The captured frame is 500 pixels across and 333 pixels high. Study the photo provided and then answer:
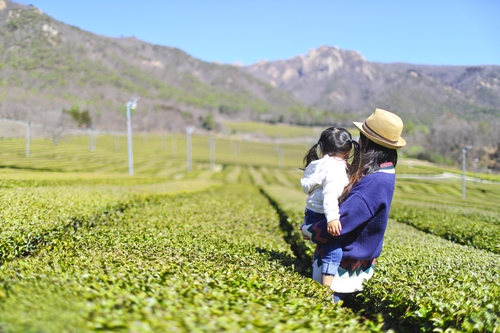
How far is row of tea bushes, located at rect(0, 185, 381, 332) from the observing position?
2.65 meters

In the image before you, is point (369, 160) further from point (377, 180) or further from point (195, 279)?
point (195, 279)

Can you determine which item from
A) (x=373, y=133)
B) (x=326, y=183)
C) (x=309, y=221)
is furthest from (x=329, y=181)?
(x=373, y=133)

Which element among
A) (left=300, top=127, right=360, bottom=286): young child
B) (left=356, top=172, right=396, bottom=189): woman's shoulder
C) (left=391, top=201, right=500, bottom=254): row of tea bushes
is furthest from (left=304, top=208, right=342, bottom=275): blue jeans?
(left=391, top=201, right=500, bottom=254): row of tea bushes

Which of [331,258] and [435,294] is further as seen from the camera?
[331,258]

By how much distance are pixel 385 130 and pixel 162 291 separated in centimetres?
313

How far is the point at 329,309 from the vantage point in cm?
381

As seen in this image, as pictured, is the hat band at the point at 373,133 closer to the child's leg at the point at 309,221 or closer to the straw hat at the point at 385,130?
the straw hat at the point at 385,130

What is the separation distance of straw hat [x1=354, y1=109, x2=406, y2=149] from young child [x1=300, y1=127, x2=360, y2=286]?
0.92 ft

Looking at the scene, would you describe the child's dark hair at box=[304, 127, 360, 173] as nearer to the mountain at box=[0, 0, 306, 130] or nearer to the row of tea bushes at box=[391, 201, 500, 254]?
the row of tea bushes at box=[391, 201, 500, 254]

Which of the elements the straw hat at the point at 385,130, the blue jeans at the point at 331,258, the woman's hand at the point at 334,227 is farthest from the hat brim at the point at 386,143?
the blue jeans at the point at 331,258

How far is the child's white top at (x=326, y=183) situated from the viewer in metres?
4.66

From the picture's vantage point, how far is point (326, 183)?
4.78 meters

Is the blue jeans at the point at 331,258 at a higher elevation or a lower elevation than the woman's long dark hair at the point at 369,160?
lower

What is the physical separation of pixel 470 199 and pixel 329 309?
2229cm
